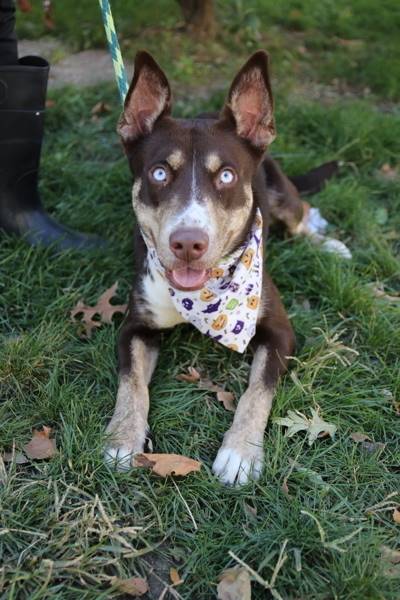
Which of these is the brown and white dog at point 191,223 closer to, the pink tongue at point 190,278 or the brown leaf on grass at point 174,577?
the pink tongue at point 190,278

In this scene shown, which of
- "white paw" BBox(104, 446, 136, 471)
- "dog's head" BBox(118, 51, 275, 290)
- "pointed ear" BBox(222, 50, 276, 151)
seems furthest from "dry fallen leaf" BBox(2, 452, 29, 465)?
"pointed ear" BBox(222, 50, 276, 151)

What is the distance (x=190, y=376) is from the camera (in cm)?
328

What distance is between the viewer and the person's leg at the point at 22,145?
12.6ft

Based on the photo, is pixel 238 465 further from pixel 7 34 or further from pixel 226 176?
pixel 7 34

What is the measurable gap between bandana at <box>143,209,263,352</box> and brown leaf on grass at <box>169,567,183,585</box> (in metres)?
1.17

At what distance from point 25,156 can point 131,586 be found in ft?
9.24

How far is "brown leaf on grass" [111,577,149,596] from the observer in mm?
2199

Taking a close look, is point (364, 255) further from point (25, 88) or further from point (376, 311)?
point (25, 88)

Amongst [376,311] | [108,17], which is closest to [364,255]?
[376,311]

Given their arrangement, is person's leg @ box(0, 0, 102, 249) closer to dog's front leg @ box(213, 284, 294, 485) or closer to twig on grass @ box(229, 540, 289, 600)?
dog's front leg @ box(213, 284, 294, 485)

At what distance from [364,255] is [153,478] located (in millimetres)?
2316

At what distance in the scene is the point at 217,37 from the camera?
7.12m

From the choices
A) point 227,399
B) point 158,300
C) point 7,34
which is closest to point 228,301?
point 158,300

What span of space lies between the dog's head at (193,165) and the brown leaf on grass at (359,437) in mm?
984
